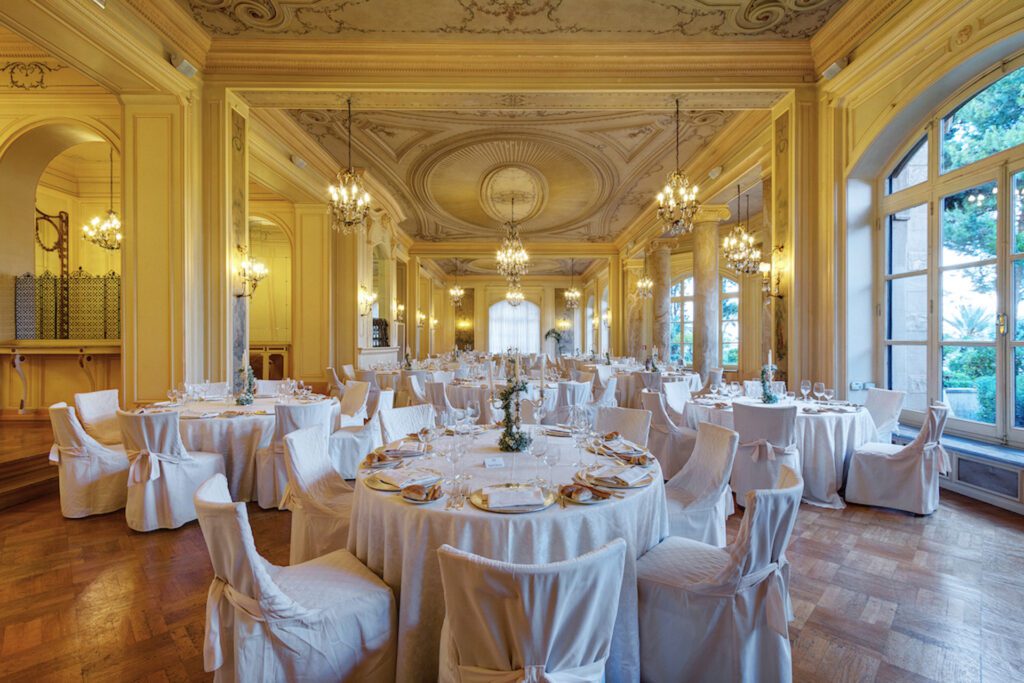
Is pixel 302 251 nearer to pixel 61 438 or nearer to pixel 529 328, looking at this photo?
pixel 61 438

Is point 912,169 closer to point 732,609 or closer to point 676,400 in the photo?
point 676,400

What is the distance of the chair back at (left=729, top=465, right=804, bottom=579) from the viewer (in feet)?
5.19

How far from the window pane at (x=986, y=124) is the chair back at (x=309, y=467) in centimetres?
600

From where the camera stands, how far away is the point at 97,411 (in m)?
4.32

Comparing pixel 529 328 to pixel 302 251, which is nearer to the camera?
pixel 302 251

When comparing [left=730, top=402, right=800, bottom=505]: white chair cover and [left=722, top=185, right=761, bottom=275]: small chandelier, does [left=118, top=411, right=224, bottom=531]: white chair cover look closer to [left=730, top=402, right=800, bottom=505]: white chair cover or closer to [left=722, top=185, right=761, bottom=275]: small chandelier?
[left=730, top=402, right=800, bottom=505]: white chair cover

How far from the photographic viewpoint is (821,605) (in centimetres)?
248

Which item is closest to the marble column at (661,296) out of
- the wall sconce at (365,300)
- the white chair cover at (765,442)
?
the wall sconce at (365,300)

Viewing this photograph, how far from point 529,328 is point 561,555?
2052 centimetres

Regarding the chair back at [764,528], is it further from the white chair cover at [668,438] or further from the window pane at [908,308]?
the window pane at [908,308]

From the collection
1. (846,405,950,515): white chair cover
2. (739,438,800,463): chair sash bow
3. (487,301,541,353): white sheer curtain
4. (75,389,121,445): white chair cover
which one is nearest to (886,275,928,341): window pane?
(846,405,950,515): white chair cover

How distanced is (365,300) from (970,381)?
8.85 metres

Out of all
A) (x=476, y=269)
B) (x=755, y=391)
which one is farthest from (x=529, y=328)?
(x=755, y=391)

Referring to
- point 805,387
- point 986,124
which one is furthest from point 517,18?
point 805,387
